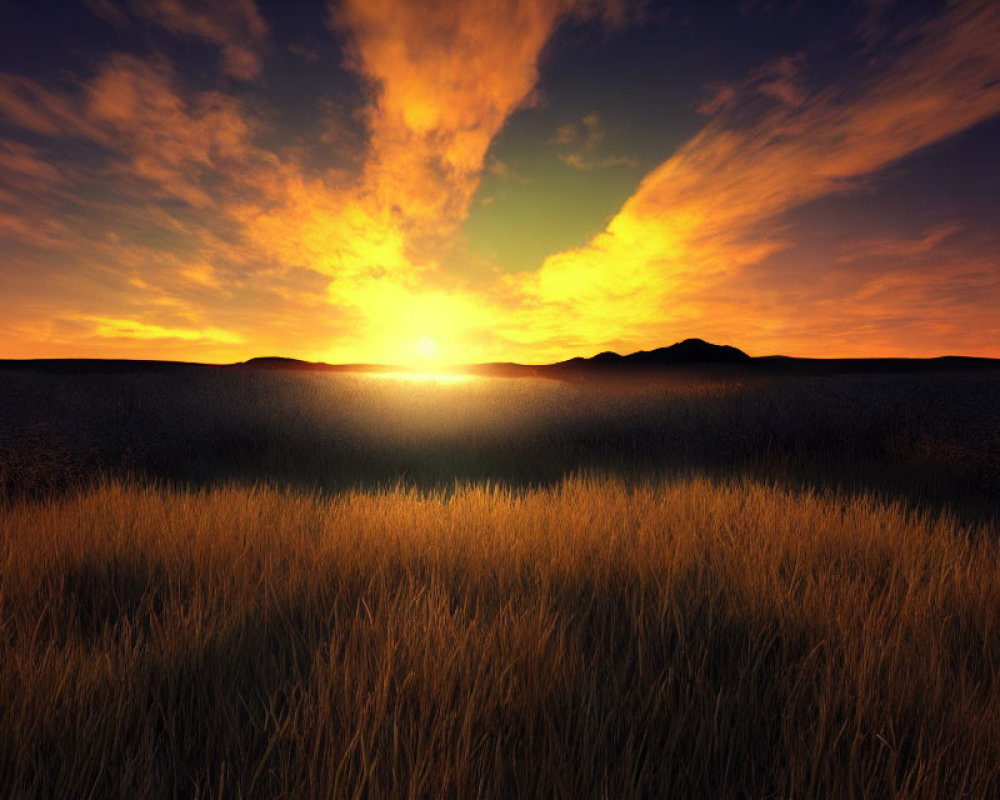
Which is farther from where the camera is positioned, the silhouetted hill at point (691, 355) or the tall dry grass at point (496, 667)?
Result: the silhouetted hill at point (691, 355)

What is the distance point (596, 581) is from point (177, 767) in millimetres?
1507

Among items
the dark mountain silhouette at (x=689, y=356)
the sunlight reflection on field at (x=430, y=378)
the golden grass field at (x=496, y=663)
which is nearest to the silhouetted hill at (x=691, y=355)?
the dark mountain silhouette at (x=689, y=356)

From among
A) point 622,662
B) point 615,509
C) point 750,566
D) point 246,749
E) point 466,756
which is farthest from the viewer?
point 615,509

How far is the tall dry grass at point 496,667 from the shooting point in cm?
111

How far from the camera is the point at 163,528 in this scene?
2.77m

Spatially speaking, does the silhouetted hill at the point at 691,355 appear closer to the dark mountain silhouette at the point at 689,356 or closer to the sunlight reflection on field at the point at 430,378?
the dark mountain silhouette at the point at 689,356

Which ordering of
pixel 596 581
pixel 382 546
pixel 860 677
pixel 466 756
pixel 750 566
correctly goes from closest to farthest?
pixel 466 756, pixel 860 677, pixel 596 581, pixel 750 566, pixel 382 546

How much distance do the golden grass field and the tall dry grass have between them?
10 mm

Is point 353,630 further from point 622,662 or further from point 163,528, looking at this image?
point 163,528

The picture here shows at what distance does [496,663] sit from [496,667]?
0.04 ft

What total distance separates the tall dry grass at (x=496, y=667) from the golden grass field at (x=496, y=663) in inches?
0.4

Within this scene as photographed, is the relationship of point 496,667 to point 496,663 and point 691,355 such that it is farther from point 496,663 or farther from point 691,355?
point 691,355

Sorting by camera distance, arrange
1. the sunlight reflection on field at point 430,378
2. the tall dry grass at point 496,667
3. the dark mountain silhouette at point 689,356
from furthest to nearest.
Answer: the dark mountain silhouette at point 689,356 < the sunlight reflection on field at point 430,378 < the tall dry grass at point 496,667

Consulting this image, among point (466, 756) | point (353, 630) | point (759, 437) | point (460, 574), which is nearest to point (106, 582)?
point (353, 630)
